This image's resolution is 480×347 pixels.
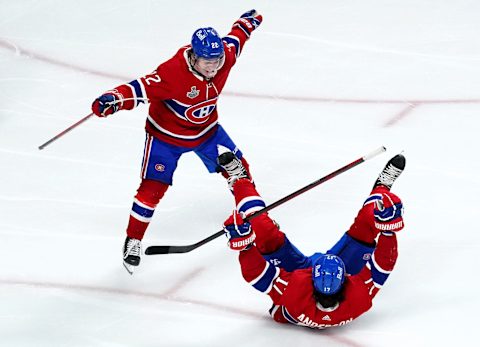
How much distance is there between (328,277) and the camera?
156 inches

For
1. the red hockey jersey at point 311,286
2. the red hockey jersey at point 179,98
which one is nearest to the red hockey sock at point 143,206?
the red hockey jersey at point 179,98

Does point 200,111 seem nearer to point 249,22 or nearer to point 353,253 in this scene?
point 249,22

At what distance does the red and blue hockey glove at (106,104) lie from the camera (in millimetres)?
4512

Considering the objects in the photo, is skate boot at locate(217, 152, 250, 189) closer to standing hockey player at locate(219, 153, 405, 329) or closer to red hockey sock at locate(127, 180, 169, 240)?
standing hockey player at locate(219, 153, 405, 329)

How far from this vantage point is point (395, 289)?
453 cm

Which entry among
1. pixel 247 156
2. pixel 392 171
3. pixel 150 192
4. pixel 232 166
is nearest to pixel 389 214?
pixel 392 171

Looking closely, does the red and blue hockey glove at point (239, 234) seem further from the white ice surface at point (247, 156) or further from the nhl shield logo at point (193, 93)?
the nhl shield logo at point (193, 93)

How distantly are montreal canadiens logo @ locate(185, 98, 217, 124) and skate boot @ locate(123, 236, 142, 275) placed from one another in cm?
58

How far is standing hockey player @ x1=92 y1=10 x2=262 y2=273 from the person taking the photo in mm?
4590

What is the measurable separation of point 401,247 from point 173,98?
1.17 m

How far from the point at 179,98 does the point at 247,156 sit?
1.19m

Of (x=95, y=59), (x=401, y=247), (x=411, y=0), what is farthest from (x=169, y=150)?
(x=411, y=0)

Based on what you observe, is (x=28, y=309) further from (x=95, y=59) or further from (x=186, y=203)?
(x=95, y=59)

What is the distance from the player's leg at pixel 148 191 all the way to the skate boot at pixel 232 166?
0.98ft
